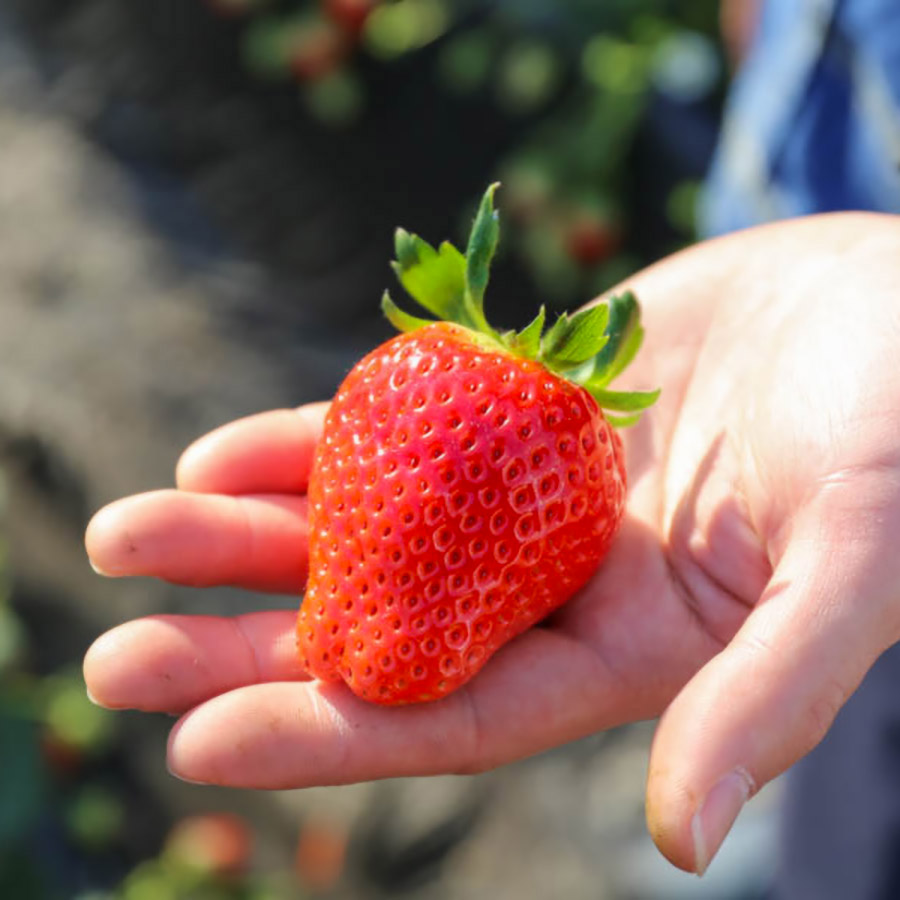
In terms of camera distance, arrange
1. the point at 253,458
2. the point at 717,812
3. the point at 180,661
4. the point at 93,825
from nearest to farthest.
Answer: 1. the point at 717,812
2. the point at 180,661
3. the point at 253,458
4. the point at 93,825

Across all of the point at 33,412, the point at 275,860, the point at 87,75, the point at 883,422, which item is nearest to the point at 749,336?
the point at 883,422

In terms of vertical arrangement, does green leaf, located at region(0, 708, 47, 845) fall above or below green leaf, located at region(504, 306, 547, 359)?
below

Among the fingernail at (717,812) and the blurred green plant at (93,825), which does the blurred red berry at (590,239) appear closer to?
the blurred green plant at (93,825)

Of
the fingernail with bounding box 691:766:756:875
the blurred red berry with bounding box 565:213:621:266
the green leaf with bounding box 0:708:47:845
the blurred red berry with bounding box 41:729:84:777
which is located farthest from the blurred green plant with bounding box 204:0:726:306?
the fingernail with bounding box 691:766:756:875

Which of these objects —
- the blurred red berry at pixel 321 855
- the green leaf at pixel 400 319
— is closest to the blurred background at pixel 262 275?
the blurred red berry at pixel 321 855

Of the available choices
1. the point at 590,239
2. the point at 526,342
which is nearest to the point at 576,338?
the point at 526,342

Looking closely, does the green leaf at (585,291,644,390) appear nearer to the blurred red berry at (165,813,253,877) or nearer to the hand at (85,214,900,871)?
the hand at (85,214,900,871)

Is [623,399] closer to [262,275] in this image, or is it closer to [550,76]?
[262,275]
